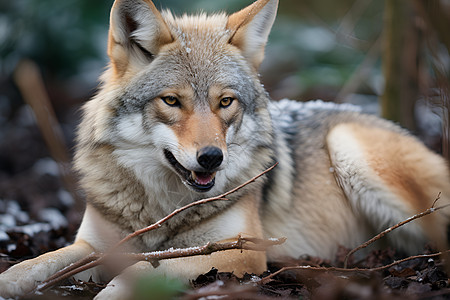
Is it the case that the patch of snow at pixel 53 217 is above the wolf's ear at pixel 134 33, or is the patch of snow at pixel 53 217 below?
below

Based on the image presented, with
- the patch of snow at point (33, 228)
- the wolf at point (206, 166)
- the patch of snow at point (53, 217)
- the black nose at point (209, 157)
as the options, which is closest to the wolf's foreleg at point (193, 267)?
the wolf at point (206, 166)

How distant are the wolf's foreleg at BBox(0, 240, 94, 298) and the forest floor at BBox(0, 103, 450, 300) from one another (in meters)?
0.17

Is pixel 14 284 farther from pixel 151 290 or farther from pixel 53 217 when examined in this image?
pixel 53 217

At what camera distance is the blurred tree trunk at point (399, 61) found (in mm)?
5219

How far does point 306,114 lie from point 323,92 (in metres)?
5.43

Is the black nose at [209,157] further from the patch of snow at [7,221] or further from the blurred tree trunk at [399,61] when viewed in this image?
the blurred tree trunk at [399,61]

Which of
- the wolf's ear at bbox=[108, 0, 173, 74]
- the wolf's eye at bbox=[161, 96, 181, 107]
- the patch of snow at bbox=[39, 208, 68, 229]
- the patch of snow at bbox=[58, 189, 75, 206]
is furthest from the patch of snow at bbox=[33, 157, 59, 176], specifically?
the wolf's eye at bbox=[161, 96, 181, 107]

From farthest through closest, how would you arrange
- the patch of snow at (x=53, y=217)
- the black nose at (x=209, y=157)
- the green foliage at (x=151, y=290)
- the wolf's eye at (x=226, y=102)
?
the patch of snow at (x=53, y=217) → the wolf's eye at (x=226, y=102) → the black nose at (x=209, y=157) → the green foliage at (x=151, y=290)

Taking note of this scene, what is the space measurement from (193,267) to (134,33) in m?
1.78

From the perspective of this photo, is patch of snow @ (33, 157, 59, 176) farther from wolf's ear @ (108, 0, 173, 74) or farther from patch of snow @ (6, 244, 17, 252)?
wolf's ear @ (108, 0, 173, 74)

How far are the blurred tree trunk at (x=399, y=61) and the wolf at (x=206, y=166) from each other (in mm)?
1305

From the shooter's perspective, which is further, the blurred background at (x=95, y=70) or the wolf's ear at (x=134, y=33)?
the blurred background at (x=95, y=70)

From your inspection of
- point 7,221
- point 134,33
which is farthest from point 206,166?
point 7,221

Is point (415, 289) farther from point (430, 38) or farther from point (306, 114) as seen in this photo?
point (306, 114)
